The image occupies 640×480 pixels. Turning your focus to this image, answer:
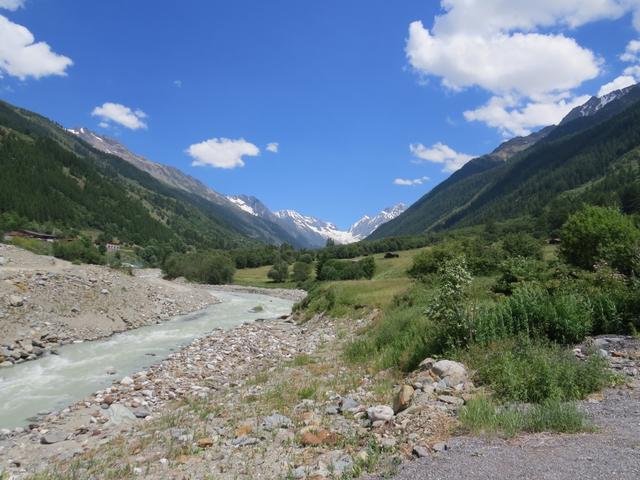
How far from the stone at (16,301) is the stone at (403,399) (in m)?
29.9

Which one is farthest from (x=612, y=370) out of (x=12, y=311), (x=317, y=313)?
(x=12, y=311)

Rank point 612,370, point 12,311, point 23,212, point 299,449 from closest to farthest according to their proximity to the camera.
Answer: point 299,449 < point 612,370 < point 12,311 < point 23,212

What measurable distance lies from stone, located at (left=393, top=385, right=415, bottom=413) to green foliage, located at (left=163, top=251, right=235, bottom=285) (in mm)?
110823

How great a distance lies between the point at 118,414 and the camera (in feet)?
48.6

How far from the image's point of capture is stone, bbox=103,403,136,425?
1428 cm

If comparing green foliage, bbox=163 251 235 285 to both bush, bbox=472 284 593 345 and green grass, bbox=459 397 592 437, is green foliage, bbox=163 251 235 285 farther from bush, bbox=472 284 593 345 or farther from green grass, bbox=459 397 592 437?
green grass, bbox=459 397 592 437

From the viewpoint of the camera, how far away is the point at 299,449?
8852 millimetres

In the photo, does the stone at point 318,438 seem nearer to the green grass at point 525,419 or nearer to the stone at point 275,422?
the stone at point 275,422

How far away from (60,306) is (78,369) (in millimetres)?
12220

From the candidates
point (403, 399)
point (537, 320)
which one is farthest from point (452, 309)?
point (403, 399)

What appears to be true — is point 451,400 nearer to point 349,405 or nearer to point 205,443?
point 349,405

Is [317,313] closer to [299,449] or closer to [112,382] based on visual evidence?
[112,382]

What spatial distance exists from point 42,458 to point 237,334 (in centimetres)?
2096

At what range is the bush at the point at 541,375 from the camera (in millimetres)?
9297
